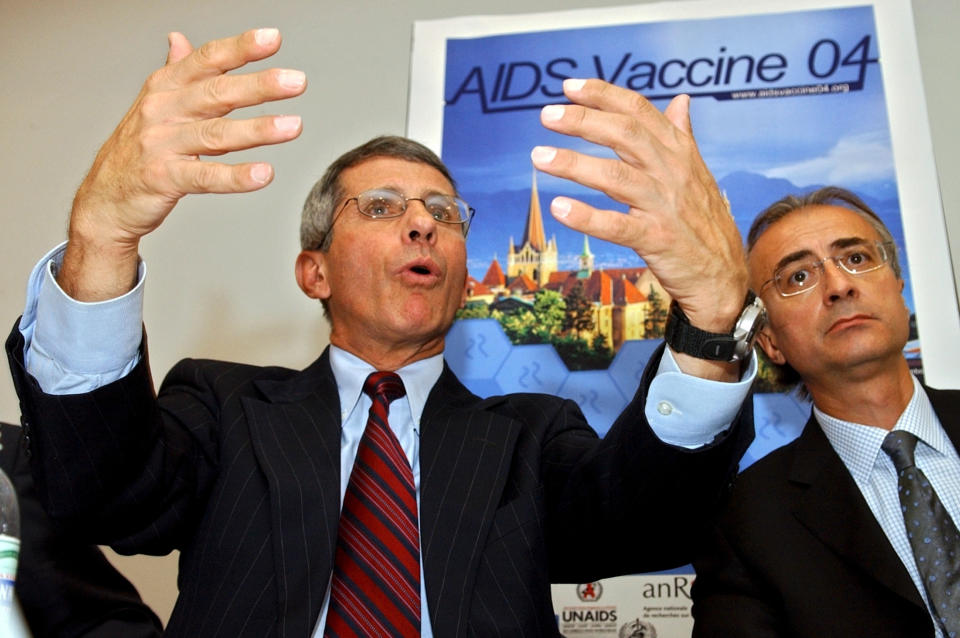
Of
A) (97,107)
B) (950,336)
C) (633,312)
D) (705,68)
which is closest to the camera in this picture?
(950,336)

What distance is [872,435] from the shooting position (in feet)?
5.05

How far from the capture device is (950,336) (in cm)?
194

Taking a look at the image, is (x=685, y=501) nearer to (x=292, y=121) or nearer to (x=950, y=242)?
(x=292, y=121)

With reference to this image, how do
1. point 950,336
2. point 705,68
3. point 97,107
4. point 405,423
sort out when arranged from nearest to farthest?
1. point 405,423
2. point 950,336
3. point 705,68
4. point 97,107

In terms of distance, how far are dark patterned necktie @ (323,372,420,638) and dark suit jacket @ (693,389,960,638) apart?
0.51m

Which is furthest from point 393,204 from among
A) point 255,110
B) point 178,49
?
point 255,110

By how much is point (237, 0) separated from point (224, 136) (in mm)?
1852

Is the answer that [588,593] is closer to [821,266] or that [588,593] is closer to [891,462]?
[891,462]

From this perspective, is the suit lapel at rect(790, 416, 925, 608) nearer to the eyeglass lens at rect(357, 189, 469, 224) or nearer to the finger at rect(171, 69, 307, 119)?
the eyeglass lens at rect(357, 189, 469, 224)

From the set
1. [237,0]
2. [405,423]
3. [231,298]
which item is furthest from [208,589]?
[237,0]

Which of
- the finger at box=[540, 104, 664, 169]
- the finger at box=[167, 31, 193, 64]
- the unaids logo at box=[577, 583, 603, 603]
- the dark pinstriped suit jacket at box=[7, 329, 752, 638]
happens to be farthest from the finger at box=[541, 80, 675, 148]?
the unaids logo at box=[577, 583, 603, 603]

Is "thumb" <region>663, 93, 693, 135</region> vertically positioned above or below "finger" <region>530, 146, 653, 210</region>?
above

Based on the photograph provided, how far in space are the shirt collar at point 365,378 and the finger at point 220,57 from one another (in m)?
0.61

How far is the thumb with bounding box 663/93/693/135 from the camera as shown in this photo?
110cm
